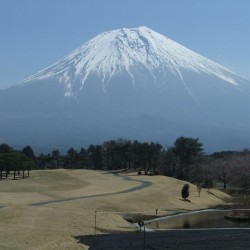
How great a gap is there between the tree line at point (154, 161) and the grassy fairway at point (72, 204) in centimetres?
1095

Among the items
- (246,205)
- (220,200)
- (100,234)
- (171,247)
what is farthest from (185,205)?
(171,247)

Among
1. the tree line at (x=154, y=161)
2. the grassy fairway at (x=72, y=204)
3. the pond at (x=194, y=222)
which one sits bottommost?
the pond at (x=194, y=222)

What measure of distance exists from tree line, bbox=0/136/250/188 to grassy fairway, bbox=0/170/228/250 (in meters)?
10.9

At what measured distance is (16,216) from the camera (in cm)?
3903

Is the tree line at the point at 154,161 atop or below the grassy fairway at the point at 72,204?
atop

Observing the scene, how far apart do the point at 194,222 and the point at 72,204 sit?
11.6 meters

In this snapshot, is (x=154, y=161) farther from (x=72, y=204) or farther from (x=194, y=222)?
(x=194, y=222)

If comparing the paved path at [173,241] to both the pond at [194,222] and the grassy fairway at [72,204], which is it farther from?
the pond at [194,222]

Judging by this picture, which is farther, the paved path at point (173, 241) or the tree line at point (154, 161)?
the tree line at point (154, 161)

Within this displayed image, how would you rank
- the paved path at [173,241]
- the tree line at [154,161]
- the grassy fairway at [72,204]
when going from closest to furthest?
the paved path at [173,241]
the grassy fairway at [72,204]
the tree line at [154,161]

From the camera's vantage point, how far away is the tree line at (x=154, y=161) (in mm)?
94312

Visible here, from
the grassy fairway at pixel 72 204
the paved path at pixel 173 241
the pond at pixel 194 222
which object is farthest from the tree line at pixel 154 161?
the paved path at pixel 173 241

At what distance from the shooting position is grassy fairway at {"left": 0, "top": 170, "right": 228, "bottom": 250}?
33688 millimetres

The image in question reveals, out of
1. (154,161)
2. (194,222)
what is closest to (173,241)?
(194,222)
